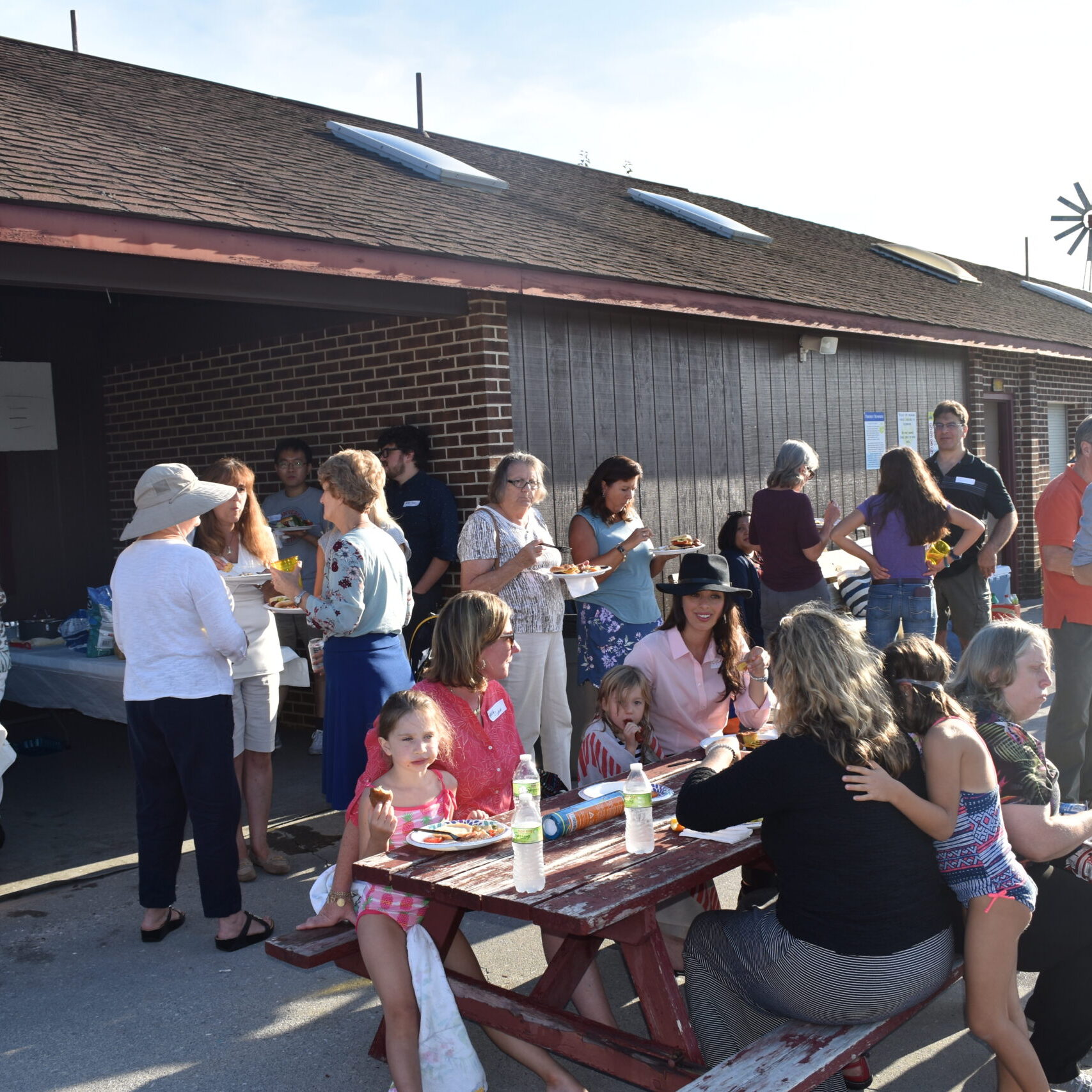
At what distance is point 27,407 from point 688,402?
17.4ft

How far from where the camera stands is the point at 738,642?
14.9ft

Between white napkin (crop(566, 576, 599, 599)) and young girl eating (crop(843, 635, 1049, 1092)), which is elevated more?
white napkin (crop(566, 576, 599, 599))

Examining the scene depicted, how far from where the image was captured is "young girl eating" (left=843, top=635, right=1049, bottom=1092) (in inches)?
111

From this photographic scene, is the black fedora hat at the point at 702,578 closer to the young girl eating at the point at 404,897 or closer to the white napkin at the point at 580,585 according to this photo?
the white napkin at the point at 580,585

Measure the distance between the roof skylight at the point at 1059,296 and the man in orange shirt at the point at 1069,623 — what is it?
1372 cm

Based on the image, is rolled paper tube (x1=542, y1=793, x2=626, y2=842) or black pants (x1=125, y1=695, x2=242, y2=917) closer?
rolled paper tube (x1=542, y1=793, x2=626, y2=842)

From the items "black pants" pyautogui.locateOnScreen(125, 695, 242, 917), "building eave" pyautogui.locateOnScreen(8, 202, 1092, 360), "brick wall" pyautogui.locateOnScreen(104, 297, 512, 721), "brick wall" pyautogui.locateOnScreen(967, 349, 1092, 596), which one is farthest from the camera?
"brick wall" pyautogui.locateOnScreen(967, 349, 1092, 596)

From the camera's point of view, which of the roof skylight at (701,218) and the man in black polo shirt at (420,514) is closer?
the man in black polo shirt at (420,514)

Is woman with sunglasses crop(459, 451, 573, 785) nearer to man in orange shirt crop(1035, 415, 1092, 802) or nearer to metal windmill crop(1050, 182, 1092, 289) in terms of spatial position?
man in orange shirt crop(1035, 415, 1092, 802)

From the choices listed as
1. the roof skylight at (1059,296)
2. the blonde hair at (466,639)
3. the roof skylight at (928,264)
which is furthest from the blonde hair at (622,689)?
the roof skylight at (1059,296)

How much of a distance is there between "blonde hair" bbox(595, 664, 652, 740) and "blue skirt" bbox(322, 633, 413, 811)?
99 cm

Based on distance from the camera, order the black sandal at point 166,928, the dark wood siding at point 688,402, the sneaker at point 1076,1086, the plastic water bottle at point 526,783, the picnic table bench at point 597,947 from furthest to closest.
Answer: the dark wood siding at point 688,402
the black sandal at point 166,928
the sneaker at point 1076,1086
the plastic water bottle at point 526,783
the picnic table bench at point 597,947

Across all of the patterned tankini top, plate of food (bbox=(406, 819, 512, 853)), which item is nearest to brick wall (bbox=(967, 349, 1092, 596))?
plate of food (bbox=(406, 819, 512, 853))

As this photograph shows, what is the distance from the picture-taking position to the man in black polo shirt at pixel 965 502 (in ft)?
22.9
